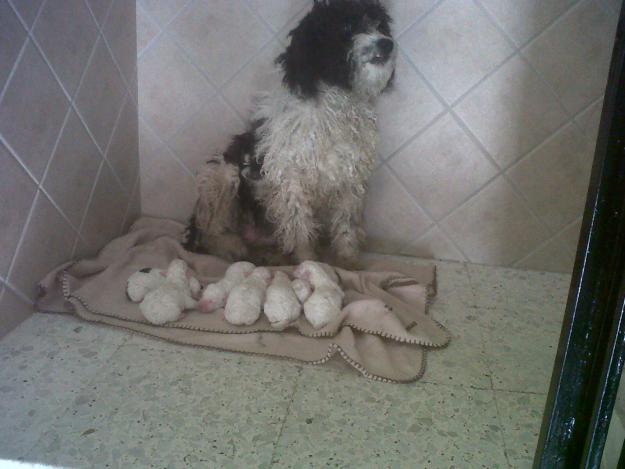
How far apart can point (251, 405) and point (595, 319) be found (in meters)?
0.66

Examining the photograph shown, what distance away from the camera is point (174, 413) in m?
1.01

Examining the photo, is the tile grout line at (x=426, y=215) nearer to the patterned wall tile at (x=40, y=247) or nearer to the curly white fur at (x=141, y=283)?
the curly white fur at (x=141, y=283)

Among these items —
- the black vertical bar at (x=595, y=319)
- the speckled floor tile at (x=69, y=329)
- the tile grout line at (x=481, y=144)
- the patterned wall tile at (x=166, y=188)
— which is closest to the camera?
the black vertical bar at (x=595, y=319)

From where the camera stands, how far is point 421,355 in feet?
3.92

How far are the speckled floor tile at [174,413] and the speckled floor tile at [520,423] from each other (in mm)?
419

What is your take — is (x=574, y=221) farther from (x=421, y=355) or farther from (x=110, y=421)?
(x=110, y=421)

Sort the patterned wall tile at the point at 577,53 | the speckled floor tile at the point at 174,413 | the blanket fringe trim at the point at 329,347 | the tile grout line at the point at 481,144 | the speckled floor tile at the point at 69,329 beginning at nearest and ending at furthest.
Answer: the speckled floor tile at the point at 174,413, the blanket fringe trim at the point at 329,347, the speckled floor tile at the point at 69,329, the patterned wall tile at the point at 577,53, the tile grout line at the point at 481,144

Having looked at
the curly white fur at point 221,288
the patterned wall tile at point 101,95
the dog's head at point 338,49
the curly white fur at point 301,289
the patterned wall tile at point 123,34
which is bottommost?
the curly white fur at point 301,289

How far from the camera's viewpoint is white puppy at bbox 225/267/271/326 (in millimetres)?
1264

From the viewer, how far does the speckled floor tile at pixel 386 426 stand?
92 cm

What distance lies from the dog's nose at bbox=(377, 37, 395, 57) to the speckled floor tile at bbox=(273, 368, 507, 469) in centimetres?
Result: 81

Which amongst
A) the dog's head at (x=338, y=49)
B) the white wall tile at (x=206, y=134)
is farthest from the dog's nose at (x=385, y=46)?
the white wall tile at (x=206, y=134)

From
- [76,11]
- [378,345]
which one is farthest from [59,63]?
[378,345]

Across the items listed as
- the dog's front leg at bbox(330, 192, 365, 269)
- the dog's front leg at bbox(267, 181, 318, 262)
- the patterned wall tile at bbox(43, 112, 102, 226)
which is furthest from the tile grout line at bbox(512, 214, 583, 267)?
the patterned wall tile at bbox(43, 112, 102, 226)
